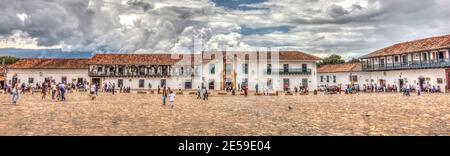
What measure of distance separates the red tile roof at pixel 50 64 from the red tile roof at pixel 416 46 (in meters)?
45.1

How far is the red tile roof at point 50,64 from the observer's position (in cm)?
5447

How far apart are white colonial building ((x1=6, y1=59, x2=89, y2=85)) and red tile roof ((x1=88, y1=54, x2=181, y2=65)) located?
3.59 metres

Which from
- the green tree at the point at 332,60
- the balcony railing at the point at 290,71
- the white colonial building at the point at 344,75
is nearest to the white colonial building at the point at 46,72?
the balcony railing at the point at 290,71

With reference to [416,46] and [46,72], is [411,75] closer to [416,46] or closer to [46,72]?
[416,46]

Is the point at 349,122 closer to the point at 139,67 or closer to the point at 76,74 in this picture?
the point at 139,67

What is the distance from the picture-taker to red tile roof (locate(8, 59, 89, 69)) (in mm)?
54469

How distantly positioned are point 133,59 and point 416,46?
40.1 m

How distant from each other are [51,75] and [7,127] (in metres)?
50.5

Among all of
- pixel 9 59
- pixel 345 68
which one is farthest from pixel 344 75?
pixel 9 59

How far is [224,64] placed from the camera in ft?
154

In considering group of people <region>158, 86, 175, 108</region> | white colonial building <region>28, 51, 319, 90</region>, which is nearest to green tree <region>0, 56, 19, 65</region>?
white colonial building <region>28, 51, 319, 90</region>

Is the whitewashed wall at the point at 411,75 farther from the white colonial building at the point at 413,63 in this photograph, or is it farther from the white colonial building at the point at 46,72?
the white colonial building at the point at 46,72

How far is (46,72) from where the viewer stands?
179ft

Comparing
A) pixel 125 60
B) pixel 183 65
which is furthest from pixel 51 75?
pixel 183 65
